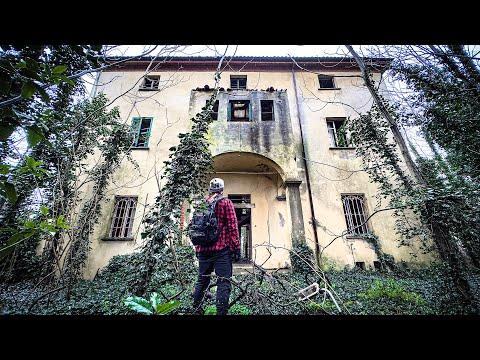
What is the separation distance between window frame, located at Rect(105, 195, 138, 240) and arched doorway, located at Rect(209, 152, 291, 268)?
3.25m

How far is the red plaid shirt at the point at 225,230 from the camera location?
3098 mm

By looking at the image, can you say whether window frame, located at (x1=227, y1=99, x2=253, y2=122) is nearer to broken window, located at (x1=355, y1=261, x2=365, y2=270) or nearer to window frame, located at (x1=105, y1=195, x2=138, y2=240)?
window frame, located at (x1=105, y1=195, x2=138, y2=240)

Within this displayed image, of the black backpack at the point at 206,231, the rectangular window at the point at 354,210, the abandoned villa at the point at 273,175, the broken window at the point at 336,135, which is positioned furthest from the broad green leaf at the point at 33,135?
the broken window at the point at 336,135

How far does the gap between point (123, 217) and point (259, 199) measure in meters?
5.32

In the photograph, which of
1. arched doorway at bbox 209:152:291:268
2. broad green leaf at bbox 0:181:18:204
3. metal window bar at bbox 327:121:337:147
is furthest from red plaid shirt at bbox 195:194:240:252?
metal window bar at bbox 327:121:337:147

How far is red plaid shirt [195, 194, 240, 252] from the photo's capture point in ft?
10.2

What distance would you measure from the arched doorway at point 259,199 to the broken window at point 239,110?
5.86 ft

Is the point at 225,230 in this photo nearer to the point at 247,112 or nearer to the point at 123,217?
the point at 123,217

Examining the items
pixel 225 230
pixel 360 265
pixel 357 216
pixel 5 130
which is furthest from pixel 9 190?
pixel 357 216

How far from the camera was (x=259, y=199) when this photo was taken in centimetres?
966
